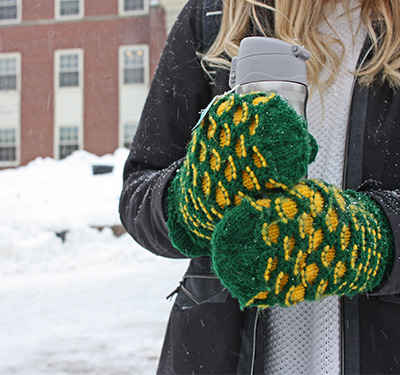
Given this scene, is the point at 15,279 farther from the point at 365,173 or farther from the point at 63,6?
the point at 63,6

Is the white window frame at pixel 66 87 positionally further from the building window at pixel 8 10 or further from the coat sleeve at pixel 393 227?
the coat sleeve at pixel 393 227

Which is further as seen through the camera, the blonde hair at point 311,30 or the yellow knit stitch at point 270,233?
the blonde hair at point 311,30

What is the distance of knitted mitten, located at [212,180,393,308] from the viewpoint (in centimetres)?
74

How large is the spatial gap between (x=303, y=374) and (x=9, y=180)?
1213 cm

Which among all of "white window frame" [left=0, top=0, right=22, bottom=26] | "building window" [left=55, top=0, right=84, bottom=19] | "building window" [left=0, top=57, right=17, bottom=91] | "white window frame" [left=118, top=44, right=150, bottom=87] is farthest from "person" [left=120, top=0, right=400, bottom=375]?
"white window frame" [left=0, top=0, right=22, bottom=26]

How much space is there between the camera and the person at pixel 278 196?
755mm

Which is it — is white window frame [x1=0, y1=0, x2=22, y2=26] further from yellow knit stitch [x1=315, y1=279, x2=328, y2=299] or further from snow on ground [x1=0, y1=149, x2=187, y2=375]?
yellow knit stitch [x1=315, y1=279, x2=328, y2=299]

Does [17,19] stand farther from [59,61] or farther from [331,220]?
[331,220]

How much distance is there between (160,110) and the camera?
1.32m

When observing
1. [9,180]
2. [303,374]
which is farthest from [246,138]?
[9,180]

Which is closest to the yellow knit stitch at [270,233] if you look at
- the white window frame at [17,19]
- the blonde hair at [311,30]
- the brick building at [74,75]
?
the blonde hair at [311,30]

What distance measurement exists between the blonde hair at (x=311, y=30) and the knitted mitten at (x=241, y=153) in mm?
461

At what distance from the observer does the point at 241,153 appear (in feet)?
2.46

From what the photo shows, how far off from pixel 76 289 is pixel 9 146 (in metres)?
15.4
